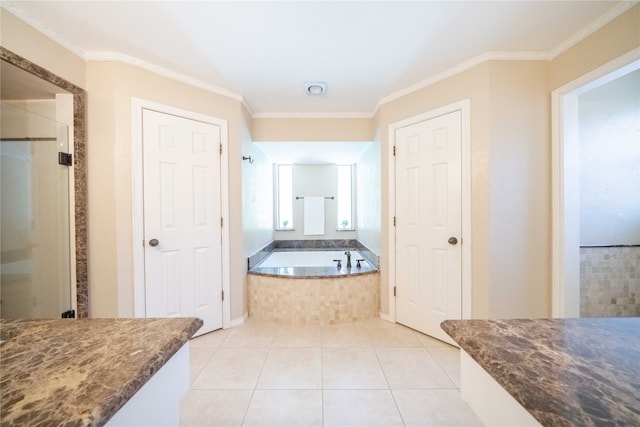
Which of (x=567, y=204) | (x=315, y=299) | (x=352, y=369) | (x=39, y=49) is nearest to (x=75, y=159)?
(x=39, y=49)

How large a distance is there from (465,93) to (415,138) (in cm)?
48

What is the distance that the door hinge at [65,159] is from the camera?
164 cm

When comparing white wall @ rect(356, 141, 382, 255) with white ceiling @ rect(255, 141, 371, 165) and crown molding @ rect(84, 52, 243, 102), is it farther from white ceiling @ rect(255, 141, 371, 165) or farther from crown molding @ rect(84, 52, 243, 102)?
crown molding @ rect(84, 52, 243, 102)

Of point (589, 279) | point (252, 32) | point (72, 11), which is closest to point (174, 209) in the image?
point (72, 11)

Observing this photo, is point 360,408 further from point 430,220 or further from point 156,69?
point 156,69

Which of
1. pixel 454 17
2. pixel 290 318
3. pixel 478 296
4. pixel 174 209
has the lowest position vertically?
pixel 290 318

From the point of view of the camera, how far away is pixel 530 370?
493 millimetres

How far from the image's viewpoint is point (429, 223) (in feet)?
6.81

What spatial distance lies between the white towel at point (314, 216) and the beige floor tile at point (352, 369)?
2.28 meters

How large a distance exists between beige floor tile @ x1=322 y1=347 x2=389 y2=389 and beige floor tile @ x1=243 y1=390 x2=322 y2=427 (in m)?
0.15

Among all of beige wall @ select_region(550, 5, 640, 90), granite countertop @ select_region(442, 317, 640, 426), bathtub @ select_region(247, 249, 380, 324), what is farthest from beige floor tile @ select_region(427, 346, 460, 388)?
beige wall @ select_region(550, 5, 640, 90)

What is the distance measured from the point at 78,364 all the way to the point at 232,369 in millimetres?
1374

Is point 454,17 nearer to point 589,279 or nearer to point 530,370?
point 530,370

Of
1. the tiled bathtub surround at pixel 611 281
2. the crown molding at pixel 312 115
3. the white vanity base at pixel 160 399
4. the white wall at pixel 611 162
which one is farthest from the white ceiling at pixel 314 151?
the white vanity base at pixel 160 399
